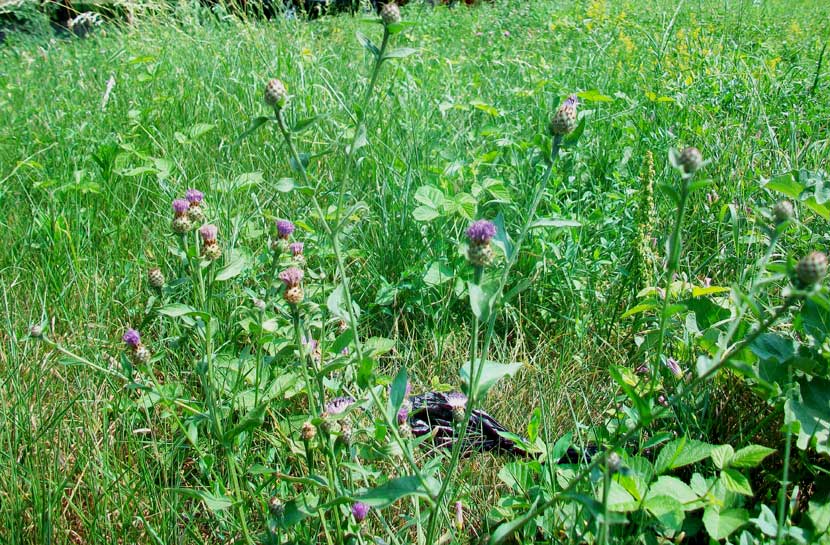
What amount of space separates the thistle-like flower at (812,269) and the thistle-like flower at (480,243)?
0.34 metres

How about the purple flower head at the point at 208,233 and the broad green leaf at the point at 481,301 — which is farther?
the purple flower head at the point at 208,233

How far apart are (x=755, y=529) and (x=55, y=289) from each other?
1.69 meters

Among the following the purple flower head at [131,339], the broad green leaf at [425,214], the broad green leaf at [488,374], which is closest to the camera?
the broad green leaf at [488,374]

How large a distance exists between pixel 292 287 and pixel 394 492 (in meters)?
0.36

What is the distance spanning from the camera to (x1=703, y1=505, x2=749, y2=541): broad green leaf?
35.7 inches

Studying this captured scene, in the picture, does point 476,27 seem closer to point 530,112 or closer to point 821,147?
point 530,112

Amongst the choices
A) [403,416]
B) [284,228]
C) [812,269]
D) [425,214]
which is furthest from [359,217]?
[812,269]

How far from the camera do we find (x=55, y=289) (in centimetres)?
172

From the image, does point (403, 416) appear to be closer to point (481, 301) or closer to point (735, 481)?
point (481, 301)

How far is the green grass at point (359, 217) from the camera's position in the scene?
3.92ft

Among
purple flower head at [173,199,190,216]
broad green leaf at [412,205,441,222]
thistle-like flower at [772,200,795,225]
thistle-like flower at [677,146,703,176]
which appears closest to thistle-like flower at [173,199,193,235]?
purple flower head at [173,199,190,216]

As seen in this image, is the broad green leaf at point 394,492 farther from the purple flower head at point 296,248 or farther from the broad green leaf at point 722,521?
the purple flower head at point 296,248

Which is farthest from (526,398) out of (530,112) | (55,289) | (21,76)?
(21,76)

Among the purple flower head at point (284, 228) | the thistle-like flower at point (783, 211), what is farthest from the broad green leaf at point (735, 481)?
the purple flower head at point (284, 228)
